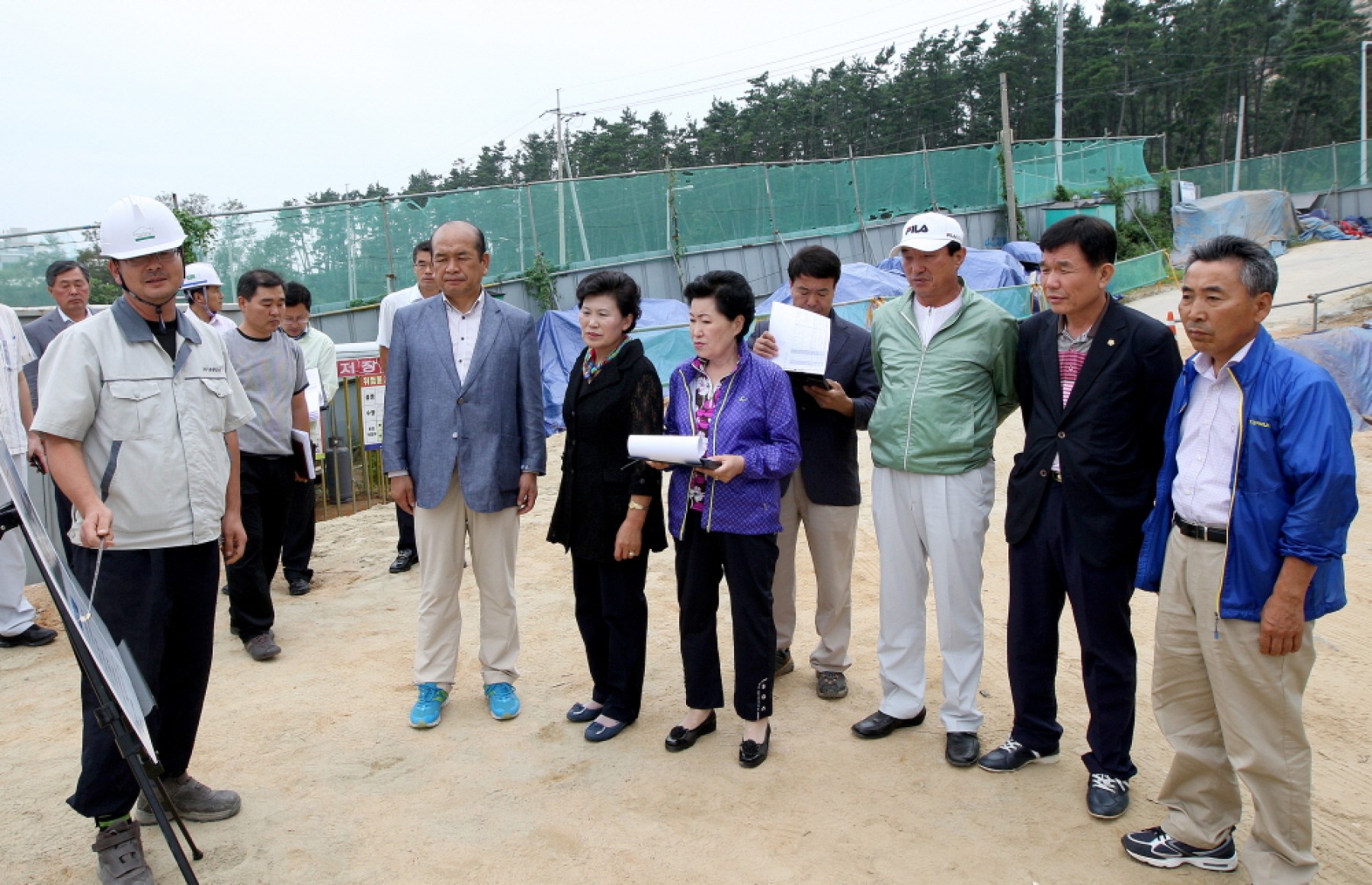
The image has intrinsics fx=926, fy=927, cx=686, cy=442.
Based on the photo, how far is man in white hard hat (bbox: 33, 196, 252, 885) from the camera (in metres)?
2.72

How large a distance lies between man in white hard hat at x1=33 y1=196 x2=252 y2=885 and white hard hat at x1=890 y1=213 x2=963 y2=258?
2.44 m

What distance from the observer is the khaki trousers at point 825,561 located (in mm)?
3967

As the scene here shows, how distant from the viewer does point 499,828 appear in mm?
2998

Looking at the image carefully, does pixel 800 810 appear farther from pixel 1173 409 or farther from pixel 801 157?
pixel 801 157

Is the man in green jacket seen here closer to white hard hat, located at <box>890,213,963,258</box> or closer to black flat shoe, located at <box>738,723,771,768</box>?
white hard hat, located at <box>890,213,963,258</box>

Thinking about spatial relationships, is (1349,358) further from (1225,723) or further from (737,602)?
(737,602)

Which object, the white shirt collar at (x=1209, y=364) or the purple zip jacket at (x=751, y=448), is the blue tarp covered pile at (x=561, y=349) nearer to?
the purple zip jacket at (x=751, y=448)

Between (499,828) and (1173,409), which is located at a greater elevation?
(1173,409)

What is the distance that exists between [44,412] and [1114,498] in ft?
10.7

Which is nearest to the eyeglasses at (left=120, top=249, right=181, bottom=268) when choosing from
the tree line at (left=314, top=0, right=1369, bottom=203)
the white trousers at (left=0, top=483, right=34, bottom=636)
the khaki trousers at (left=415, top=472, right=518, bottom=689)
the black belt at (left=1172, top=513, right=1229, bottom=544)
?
the khaki trousers at (left=415, top=472, right=518, bottom=689)

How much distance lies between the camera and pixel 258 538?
4.66m

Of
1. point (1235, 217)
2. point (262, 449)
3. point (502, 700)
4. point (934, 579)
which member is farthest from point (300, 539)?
point (1235, 217)

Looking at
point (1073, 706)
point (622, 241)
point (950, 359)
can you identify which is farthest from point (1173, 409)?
point (622, 241)

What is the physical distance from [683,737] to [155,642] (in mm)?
1826
